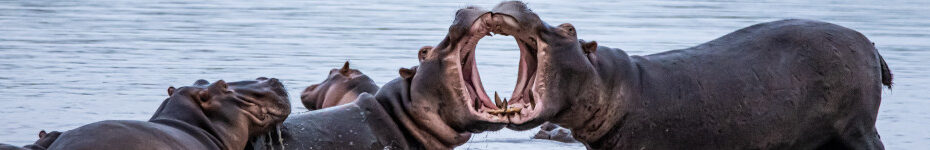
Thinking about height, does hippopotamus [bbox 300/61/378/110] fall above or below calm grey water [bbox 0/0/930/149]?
above

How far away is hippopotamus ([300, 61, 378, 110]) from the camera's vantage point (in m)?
6.91

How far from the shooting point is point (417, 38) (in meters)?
12.9

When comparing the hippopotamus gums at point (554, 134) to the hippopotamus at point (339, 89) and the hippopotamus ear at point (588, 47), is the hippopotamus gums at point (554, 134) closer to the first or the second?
the hippopotamus at point (339, 89)

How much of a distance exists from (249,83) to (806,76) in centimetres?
188

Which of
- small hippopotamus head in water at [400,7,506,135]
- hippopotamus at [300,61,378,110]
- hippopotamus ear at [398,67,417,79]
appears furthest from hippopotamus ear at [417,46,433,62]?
hippopotamus at [300,61,378,110]

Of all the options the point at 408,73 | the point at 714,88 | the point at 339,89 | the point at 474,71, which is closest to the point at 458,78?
the point at 474,71

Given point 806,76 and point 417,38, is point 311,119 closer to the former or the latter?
point 806,76

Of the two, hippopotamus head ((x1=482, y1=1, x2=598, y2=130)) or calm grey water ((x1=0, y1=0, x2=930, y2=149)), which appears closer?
hippopotamus head ((x1=482, y1=1, x2=598, y2=130))

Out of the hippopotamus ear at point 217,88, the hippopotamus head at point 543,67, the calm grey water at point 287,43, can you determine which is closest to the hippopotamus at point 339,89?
the calm grey water at point 287,43

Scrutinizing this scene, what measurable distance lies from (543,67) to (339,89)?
258 centimetres

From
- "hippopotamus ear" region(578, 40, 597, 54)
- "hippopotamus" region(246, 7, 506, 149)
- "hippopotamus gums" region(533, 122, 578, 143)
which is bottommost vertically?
"hippopotamus gums" region(533, 122, 578, 143)

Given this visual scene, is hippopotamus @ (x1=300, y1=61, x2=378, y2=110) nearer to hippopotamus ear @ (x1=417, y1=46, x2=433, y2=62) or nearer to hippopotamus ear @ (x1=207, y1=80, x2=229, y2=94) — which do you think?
hippopotamus ear @ (x1=207, y1=80, x2=229, y2=94)

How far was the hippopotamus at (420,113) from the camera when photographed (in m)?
4.62

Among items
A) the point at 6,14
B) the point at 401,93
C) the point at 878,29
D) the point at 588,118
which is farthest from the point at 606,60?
the point at 6,14
